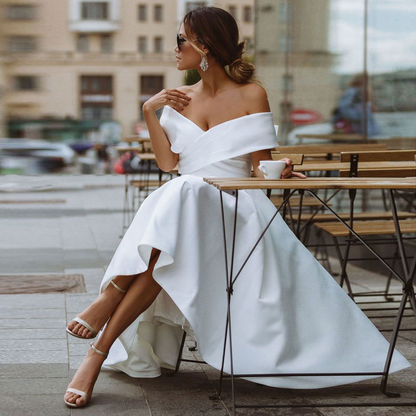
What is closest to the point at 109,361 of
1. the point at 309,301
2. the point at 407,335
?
the point at 309,301

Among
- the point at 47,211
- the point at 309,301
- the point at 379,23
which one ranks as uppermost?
the point at 379,23

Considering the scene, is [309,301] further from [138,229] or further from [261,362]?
[138,229]

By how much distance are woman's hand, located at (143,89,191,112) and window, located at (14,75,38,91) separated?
142 feet

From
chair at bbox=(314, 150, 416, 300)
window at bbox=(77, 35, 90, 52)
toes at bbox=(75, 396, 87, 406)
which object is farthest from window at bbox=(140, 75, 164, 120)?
toes at bbox=(75, 396, 87, 406)

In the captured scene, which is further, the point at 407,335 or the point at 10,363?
the point at 407,335

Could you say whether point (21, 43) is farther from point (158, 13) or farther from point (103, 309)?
point (103, 309)

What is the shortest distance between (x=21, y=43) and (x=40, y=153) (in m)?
9.18

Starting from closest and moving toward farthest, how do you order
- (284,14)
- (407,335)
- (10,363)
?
(10,363)
(407,335)
(284,14)

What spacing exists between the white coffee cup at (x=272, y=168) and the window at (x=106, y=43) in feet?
150

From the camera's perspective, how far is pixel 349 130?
27.7 feet

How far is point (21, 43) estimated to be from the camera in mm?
44500

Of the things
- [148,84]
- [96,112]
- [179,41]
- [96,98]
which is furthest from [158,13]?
[179,41]

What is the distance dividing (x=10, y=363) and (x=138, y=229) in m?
0.95

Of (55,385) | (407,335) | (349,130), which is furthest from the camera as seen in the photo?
(349,130)
